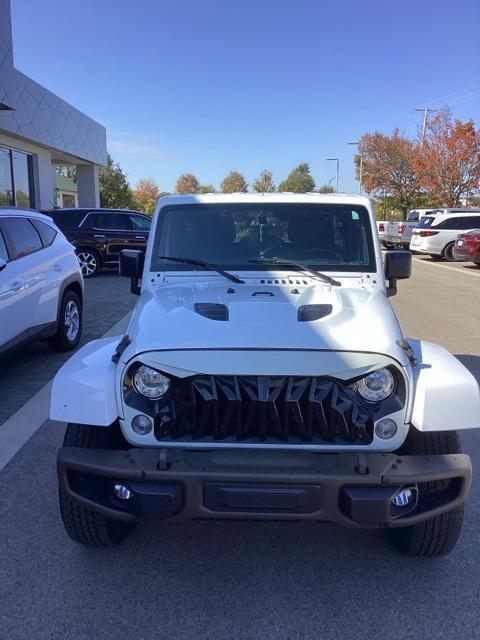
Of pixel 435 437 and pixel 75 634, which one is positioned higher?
pixel 435 437

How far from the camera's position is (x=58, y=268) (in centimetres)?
702

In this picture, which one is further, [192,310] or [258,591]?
[192,310]

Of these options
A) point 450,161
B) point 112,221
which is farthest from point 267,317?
point 450,161

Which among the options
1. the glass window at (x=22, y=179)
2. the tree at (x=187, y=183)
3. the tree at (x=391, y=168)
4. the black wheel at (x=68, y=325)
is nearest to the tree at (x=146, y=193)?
the tree at (x=187, y=183)

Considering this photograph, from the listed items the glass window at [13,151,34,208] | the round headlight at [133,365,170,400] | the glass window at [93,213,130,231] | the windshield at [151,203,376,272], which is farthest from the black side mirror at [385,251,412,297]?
the glass window at [13,151,34,208]

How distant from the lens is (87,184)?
97.3 feet

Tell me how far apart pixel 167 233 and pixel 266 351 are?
170 centimetres

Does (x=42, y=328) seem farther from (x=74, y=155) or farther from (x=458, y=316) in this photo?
(x=74, y=155)

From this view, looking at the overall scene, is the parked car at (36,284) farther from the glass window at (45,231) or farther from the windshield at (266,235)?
the windshield at (266,235)

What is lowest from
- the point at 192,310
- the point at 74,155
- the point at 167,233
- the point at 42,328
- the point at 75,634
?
the point at 75,634

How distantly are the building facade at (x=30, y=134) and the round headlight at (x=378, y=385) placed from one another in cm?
1634

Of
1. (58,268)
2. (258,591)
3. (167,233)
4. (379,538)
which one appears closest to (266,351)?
(258,591)

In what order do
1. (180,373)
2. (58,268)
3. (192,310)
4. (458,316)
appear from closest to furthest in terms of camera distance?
(180,373) → (192,310) → (58,268) → (458,316)

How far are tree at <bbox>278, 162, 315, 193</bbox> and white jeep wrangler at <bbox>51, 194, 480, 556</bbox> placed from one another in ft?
216
